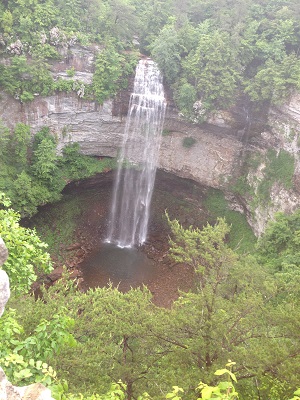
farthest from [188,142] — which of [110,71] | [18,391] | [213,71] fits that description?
[18,391]

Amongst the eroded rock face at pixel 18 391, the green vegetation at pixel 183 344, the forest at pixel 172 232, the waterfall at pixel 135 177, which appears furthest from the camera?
the waterfall at pixel 135 177

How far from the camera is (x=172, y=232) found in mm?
19656

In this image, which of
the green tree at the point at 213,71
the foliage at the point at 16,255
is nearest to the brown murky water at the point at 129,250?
the green tree at the point at 213,71

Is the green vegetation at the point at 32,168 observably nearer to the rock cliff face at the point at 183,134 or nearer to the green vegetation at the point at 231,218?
the rock cliff face at the point at 183,134

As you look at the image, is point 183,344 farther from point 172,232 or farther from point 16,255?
point 172,232

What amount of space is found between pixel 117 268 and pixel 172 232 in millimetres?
4051

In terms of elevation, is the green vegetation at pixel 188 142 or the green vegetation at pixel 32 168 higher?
the green vegetation at pixel 188 142

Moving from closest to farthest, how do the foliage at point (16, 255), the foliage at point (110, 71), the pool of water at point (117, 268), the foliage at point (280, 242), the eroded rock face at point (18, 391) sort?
the eroded rock face at point (18, 391) < the foliage at point (16, 255) < the foliage at point (280, 242) < the pool of water at point (117, 268) < the foliage at point (110, 71)

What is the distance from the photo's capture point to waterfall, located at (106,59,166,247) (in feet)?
68.8

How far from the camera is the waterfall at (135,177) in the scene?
68.8ft

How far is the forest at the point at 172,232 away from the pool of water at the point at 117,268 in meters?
1.48

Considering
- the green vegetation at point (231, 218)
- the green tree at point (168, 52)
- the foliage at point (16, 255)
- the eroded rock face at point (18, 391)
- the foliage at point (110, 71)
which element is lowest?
the green vegetation at point (231, 218)

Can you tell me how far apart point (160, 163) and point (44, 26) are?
10.9 m

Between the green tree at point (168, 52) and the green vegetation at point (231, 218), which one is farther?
the green vegetation at point (231, 218)
